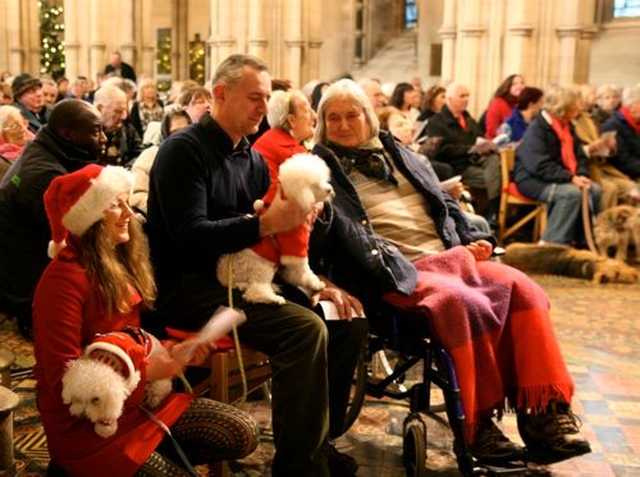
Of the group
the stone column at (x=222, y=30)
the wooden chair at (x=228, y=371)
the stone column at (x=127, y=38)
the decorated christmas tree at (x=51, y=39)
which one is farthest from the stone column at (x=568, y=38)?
the decorated christmas tree at (x=51, y=39)

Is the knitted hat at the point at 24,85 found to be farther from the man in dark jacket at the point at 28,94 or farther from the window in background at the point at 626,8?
the window in background at the point at 626,8

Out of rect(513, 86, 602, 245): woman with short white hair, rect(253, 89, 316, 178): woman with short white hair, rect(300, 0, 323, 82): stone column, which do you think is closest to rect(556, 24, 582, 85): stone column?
rect(513, 86, 602, 245): woman with short white hair

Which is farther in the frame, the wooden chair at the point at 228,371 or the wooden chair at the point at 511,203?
the wooden chair at the point at 511,203

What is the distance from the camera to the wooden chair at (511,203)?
7.96 meters

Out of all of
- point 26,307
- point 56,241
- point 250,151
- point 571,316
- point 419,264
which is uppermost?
point 250,151

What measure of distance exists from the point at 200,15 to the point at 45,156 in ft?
66.4

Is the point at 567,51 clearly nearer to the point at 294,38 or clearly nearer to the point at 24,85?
the point at 294,38

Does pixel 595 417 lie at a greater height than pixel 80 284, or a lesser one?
lesser

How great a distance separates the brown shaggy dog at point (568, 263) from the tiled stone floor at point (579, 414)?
104 cm

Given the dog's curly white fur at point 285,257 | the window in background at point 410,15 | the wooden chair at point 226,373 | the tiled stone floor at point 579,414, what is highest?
the window in background at point 410,15

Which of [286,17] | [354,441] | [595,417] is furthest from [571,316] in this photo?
[286,17]

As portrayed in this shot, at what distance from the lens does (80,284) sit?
268 centimetres

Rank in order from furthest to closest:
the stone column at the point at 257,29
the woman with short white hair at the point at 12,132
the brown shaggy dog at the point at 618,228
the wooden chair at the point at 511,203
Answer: the stone column at the point at 257,29
the wooden chair at the point at 511,203
the brown shaggy dog at the point at 618,228
the woman with short white hair at the point at 12,132

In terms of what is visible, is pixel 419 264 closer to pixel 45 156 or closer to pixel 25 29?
pixel 45 156
